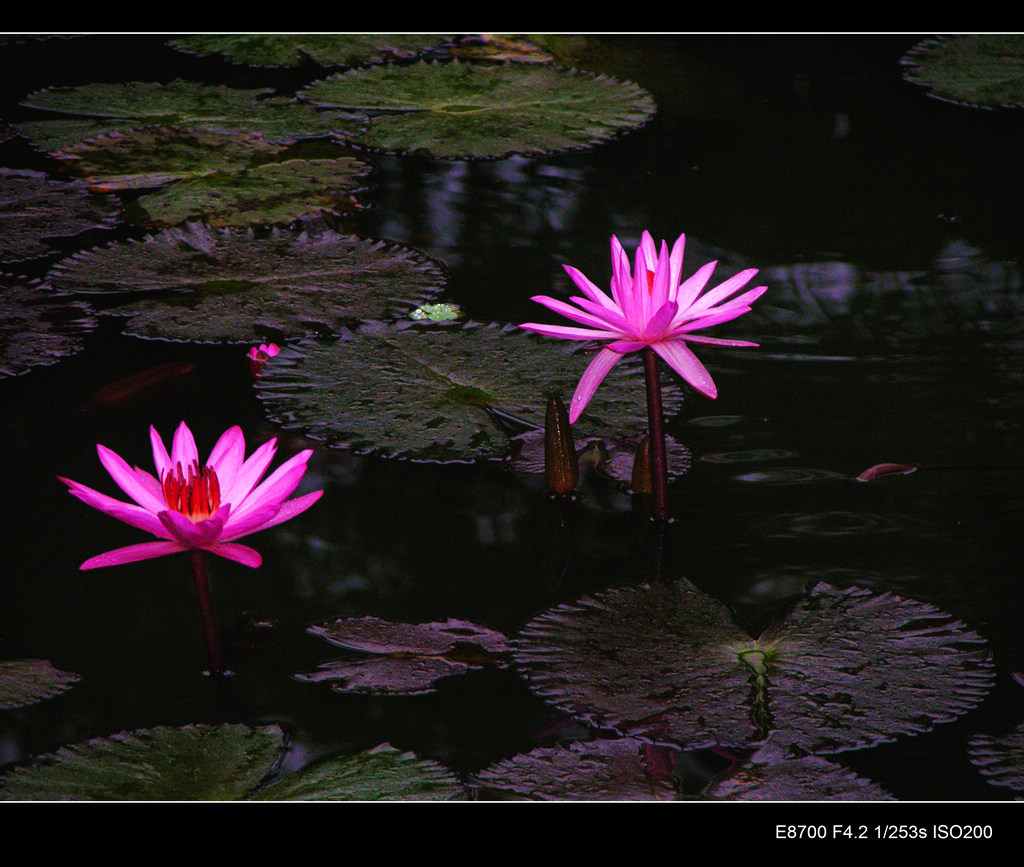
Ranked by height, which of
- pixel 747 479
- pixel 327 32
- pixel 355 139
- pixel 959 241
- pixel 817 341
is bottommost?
pixel 747 479

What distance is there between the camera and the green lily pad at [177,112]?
3289 millimetres

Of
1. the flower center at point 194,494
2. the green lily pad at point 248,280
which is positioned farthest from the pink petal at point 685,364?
the green lily pad at point 248,280

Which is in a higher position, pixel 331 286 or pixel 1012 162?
pixel 1012 162

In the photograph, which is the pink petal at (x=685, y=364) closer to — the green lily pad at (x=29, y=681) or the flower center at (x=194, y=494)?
the flower center at (x=194, y=494)

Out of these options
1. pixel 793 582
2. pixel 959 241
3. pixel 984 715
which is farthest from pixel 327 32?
pixel 984 715

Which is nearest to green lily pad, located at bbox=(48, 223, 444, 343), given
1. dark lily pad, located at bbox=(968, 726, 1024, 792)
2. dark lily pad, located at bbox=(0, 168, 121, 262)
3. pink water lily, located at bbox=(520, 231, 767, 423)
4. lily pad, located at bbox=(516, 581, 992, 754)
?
dark lily pad, located at bbox=(0, 168, 121, 262)

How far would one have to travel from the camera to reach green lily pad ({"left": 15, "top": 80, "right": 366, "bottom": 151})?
3.29 metres

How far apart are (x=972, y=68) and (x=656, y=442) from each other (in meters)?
2.79

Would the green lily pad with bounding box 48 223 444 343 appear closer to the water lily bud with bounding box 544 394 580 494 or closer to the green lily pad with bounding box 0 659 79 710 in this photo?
the water lily bud with bounding box 544 394 580 494

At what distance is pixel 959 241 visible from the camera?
8.86 feet

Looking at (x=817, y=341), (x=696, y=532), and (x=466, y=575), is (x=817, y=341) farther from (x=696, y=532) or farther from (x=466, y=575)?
(x=466, y=575)

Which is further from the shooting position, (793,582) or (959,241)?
(959,241)

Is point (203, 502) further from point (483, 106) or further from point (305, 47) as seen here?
point (305, 47)

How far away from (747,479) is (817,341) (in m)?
0.55
